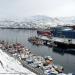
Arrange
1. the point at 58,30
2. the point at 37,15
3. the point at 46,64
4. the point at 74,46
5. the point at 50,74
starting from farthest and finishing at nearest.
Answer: the point at 37,15 → the point at 58,30 → the point at 74,46 → the point at 46,64 → the point at 50,74

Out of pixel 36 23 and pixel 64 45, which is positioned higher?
pixel 64 45

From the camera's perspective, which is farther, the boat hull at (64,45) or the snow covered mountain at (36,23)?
the snow covered mountain at (36,23)

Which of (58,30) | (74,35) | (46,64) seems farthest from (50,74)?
(58,30)

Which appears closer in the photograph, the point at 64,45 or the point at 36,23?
the point at 64,45

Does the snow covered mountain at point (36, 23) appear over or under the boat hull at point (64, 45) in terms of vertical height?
under

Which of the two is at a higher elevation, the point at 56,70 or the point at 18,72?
the point at 18,72

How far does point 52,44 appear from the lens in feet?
105

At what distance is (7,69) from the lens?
31.2 ft

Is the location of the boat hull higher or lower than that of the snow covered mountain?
higher

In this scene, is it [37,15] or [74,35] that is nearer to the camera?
[74,35]

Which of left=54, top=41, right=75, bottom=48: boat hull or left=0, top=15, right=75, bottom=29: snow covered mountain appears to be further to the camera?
left=0, top=15, right=75, bottom=29: snow covered mountain

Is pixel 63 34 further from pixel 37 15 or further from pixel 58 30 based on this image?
pixel 37 15

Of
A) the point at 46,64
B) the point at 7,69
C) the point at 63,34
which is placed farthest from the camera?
the point at 63,34

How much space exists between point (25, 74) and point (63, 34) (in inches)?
1101
